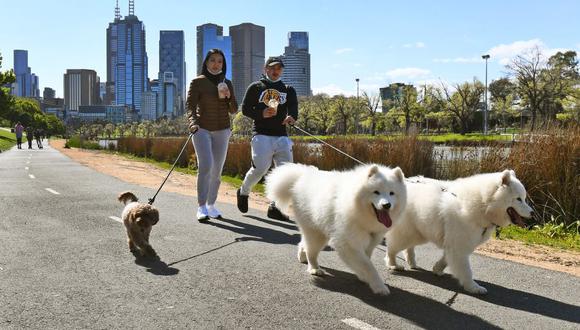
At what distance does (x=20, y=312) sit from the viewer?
409 cm

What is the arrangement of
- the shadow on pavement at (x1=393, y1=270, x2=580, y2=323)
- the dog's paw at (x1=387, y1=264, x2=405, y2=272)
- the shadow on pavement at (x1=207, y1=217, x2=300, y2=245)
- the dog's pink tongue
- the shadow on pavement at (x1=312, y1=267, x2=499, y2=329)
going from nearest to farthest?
the shadow on pavement at (x1=312, y1=267, x2=499, y2=329) → the shadow on pavement at (x1=393, y1=270, x2=580, y2=323) → the dog's pink tongue → the dog's paw at (x1=387, y1=264, x2=405, y2=272) → the shadow on pavement at (x1=207, y1=217, x2=300, y2=245)

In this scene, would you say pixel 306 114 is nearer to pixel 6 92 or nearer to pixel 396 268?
pixel 6 92

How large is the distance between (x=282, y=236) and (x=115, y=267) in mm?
2478

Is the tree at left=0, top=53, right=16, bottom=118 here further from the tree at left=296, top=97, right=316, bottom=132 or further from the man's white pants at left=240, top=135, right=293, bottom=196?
the man's white pants at left=240, top=135, right=293, bottom=196

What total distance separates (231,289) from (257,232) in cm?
274

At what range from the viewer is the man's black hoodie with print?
26.5 feet

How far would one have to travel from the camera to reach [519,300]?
4.64m

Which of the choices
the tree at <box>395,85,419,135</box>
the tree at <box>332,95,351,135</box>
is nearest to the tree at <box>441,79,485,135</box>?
the tree at <box>395,85,419,135</box>

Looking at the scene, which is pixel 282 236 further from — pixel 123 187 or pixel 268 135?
pixel 123 187

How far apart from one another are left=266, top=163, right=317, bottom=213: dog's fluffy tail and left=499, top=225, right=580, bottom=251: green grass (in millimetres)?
4259

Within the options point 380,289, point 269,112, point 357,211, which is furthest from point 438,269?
point 269,112

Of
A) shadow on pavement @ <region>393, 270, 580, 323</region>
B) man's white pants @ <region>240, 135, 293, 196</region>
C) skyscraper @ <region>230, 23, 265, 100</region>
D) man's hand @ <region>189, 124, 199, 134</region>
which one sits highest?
skyscraper @ <region>230, 23, 265, 100</region>

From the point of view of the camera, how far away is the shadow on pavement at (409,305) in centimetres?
399

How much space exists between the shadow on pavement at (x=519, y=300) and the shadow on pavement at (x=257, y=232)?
83.2 inches
